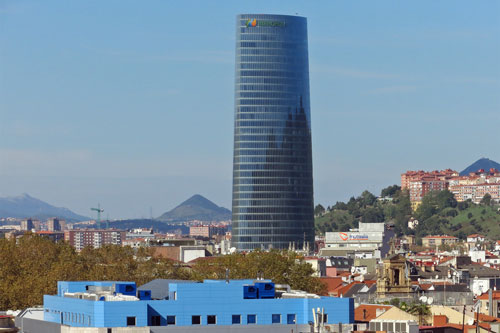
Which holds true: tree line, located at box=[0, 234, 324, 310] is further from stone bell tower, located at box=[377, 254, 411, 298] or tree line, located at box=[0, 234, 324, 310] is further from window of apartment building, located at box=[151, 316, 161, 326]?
window of apartment building, located at box=[151, 316, 161, 326]

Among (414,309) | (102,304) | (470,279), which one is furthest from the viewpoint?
(470,279)

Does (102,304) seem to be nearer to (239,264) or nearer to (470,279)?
(239,264)

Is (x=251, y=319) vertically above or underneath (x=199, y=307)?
underneath

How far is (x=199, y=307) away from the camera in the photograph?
91.8 metres

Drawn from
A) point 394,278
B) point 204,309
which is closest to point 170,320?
point 204,309

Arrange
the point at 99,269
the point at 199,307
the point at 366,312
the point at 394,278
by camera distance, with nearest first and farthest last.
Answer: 1. the point at 199,307
2. the point at 366,312
3. the point at 394,278
4. the point at 99,269

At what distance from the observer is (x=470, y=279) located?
187 meters

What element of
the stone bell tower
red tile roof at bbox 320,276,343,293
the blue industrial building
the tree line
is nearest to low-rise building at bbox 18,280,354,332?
the blue industrial building

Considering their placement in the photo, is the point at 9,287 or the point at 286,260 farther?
the point at 286,260

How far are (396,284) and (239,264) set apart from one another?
60.1 feet

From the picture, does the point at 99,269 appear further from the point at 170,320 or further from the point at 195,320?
the point at 170,320

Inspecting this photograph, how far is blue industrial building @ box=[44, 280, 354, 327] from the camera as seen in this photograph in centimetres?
8931

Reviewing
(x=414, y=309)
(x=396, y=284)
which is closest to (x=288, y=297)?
(x=414, y=309)

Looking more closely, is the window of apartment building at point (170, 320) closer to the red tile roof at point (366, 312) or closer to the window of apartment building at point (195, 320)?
the window of apartment building at point (195, 320)
